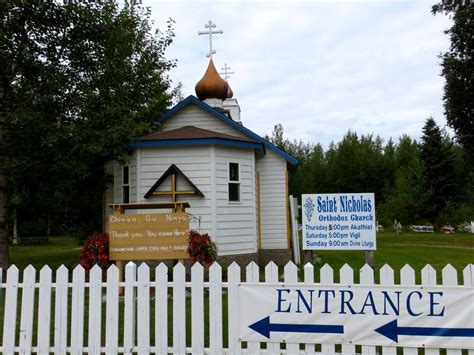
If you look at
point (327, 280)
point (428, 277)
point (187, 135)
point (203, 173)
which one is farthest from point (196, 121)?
point (428, 277)

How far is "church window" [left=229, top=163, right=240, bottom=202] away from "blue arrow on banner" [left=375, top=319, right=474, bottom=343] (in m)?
9.39

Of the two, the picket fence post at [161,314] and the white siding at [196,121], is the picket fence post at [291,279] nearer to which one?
the picket fence post at [161,314]

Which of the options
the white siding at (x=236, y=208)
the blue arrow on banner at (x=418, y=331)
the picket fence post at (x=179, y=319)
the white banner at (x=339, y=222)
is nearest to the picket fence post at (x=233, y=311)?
the picket fence post at (x=179, y=319)

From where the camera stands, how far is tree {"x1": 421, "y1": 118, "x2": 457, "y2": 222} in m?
47.4

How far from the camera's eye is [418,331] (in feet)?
15.1

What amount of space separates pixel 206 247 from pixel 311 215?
3.05 metres

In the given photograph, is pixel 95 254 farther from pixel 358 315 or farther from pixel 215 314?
pixel 358 315

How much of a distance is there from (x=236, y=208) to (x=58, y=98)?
239 inches

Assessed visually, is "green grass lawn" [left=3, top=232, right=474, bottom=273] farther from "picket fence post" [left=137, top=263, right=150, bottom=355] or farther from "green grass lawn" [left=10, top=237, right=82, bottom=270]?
"picket fence post" [left=137, top=263, right=150, bottom=355]

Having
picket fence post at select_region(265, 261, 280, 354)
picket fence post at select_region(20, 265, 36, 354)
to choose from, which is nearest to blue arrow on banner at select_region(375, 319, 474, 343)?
picket fence post at select_region(265, 261, 280, 354)

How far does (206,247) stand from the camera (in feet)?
33.4

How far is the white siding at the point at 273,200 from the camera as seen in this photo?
16547 millimetres

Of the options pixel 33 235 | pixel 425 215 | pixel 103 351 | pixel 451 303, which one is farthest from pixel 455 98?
pixel 33 235

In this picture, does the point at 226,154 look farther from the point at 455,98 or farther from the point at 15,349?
the point at 455,98
